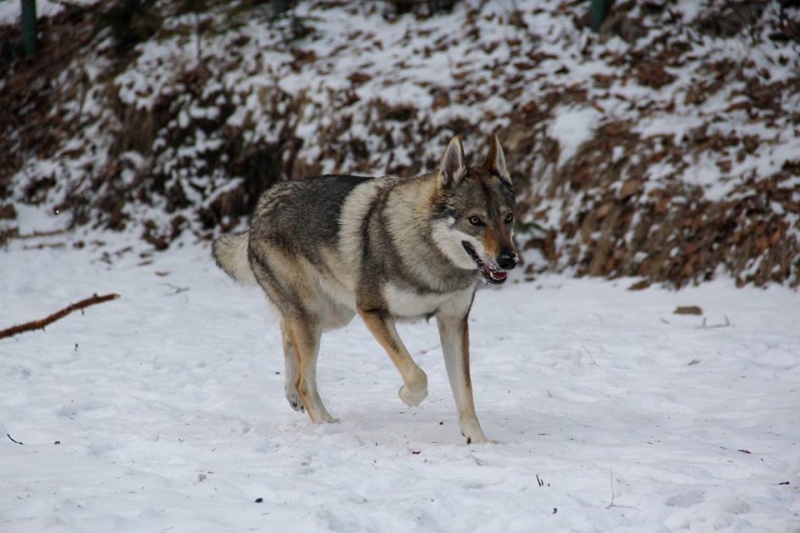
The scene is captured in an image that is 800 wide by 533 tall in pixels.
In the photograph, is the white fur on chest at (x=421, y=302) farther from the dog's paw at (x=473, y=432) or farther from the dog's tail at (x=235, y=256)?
the dog's tail at (x=235, y=256)

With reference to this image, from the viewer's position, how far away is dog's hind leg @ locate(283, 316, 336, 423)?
539 centimetres

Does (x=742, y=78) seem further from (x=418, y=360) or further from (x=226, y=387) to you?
(x=226, y=387)

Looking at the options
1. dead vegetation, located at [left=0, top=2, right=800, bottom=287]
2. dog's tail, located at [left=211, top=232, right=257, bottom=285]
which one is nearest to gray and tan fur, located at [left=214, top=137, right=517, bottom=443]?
dog's tail, located at [left=211, top=232, right=257, bottom=285]

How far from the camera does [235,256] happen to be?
20.4 feet

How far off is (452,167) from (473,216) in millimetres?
338

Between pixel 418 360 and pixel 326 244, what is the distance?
7.02ft

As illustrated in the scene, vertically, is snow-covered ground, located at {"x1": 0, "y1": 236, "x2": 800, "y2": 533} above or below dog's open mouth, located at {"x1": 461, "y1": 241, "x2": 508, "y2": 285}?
below

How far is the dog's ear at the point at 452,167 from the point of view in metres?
4.76

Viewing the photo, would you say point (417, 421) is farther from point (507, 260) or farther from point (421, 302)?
point (507, 260)

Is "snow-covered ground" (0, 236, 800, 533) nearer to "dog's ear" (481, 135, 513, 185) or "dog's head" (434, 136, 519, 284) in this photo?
"dog's head" (434, 136, 519, 284)

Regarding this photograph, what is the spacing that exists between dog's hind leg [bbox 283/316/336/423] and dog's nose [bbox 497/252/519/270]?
1542 mm

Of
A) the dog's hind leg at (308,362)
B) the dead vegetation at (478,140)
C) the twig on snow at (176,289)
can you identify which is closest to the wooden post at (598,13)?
the dead vegetation at (478,140)

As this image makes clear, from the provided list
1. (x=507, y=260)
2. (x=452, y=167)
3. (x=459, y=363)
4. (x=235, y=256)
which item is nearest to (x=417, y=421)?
(x=459, y=363)

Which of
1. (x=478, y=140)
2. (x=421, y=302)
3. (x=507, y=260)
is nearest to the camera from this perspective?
(x=507, y=260)
